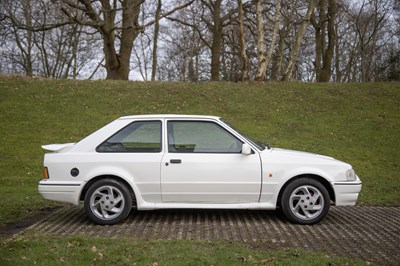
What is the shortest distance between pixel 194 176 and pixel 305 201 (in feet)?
5.69

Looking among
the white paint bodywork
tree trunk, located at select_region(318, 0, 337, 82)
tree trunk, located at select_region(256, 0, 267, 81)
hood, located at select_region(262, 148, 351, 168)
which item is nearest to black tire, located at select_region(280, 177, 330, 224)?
the white paint bodywork

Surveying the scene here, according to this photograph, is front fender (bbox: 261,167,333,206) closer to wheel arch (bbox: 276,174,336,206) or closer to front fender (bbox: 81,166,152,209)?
wheel arch (bbox: 276,174,336,206)

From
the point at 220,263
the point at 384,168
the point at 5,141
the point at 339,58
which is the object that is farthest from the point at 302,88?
the point at 339,58

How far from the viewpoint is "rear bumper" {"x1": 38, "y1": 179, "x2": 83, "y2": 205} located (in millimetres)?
6668

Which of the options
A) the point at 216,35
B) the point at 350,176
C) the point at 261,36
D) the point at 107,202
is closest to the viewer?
the point at 107,202

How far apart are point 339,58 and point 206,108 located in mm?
30354

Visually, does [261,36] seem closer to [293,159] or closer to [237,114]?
[237,114]

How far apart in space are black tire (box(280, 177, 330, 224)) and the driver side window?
1.01 metres

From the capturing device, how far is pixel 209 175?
6.64 metres

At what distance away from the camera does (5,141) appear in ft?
46.1

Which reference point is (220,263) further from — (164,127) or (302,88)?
(302,88)

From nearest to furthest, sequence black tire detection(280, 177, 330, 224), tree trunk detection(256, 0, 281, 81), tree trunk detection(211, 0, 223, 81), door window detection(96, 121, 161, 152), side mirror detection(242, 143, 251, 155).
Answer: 1. side mirror detection(242, 143, 251, 155)
2. black tire detection(280, 177, 330, 224)
3. door window detection(96, 121, 161, 152)
4. tree trunk detection(256, 0, 281, 81)
5. tree trunk detection(211, 0, 223, 81)

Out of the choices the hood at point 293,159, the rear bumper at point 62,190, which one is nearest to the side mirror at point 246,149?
the hood at point 293,159

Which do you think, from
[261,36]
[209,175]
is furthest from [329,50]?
[209,175]
